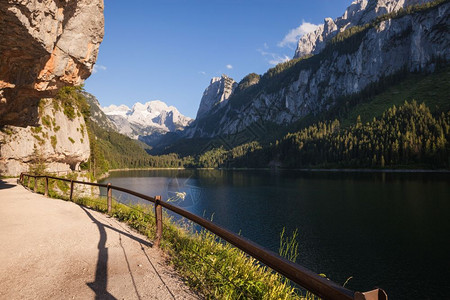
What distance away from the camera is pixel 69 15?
1200 centimetres

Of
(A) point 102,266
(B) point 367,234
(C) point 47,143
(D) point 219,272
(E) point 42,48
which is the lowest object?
(B) point 367,234

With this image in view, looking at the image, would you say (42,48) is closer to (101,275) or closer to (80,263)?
(80,263)

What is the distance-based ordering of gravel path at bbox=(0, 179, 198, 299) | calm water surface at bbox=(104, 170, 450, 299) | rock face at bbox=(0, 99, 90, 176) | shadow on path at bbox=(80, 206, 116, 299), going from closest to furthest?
shadow on path at bbox=(80, 206, 116, 299) → gravel path at bbox=(0, 179, 198, 299) → calm water surface at bbox=(104, 170, 450, 299) → rock face at bbox=(0, 99, 90, 176)

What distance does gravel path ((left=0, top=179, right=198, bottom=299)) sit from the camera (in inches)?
211

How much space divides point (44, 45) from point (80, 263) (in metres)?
9.08

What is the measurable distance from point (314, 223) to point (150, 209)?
83.8ft

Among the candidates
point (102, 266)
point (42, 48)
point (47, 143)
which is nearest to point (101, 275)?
point (102, 266)

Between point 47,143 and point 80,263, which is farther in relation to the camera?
point 47,143

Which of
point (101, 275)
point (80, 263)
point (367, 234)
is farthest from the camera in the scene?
point (367, 234)

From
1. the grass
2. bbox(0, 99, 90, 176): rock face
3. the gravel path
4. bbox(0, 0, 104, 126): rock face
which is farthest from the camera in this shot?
bbox(0, 99, 90, 176): rock face

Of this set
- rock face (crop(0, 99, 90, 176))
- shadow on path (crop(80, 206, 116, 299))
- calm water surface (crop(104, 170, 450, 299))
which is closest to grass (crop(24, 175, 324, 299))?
shadow on path (crop(80, 206, 116, 299))

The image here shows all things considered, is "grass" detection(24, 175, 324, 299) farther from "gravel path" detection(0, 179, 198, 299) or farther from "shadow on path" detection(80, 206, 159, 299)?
"shadow on path" detection(80, 206, 159, 299)

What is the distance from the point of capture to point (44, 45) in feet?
34.1

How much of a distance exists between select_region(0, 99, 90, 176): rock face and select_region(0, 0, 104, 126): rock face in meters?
15.0
